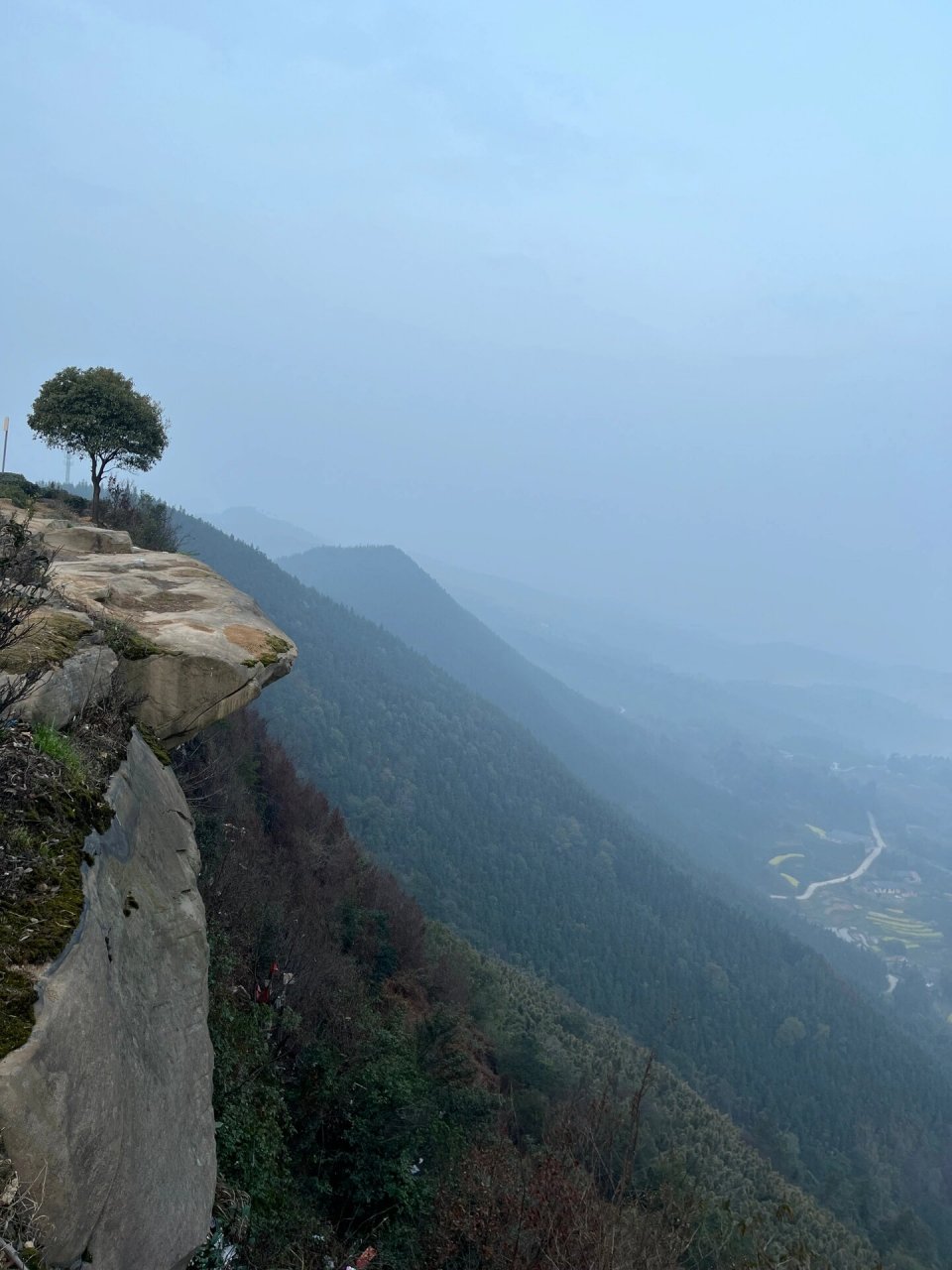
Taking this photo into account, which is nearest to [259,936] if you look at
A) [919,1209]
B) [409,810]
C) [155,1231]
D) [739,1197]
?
[155,1231]

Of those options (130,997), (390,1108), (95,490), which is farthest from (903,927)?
(130,997)

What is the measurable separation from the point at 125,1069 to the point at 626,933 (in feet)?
279

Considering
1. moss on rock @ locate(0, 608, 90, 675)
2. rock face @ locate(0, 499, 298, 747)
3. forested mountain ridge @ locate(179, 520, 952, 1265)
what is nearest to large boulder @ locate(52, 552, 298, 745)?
rock face @ locate(0, 499, 298, 747)

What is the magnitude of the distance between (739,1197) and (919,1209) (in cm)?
5085

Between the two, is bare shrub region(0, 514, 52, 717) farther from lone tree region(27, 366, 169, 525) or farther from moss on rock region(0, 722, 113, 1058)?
lone tree region(27, 366, 169, 525)

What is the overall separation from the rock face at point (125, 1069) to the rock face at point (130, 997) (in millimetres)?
15

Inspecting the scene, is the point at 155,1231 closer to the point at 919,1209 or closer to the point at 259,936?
the point at 259,936

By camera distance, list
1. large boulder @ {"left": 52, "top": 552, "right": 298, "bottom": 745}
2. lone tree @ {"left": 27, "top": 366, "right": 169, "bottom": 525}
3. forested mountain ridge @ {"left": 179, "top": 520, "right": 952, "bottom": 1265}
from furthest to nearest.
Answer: forested mountain ridge @ {"left": 179, "top": 520, "right": 952, "bottom": 1265} < lone tree @ {"left": 27, "top": 366, "right": 169, "bottom": 525} < large boulder @ {"left": 52, "top": 552, "right": 298, "bottom": 745}

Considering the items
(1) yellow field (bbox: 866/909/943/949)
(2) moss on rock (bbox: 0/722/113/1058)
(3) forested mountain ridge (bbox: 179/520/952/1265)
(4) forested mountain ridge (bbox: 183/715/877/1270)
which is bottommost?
(1) yellow field (bbox: 866/909/943/949)

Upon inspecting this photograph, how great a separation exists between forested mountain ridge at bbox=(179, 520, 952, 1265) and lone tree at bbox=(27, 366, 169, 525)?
4899cm

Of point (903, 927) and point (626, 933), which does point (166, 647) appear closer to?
point (626, 933)

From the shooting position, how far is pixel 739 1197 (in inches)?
1249

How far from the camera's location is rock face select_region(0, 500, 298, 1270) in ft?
15.0

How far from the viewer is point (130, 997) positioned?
6.18 metres
